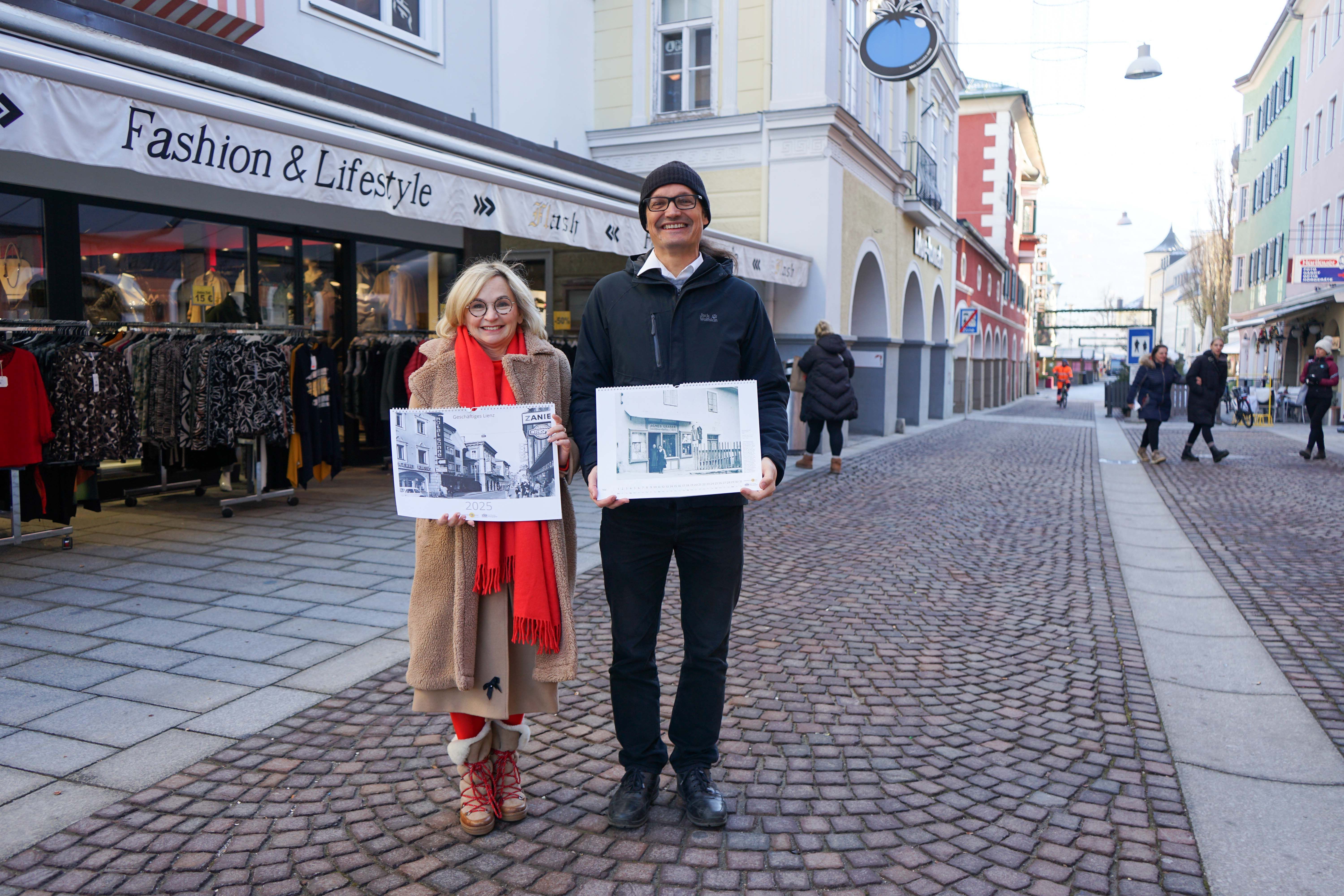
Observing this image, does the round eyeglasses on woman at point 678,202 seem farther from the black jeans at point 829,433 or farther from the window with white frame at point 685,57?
the window with white frame at point 685,57

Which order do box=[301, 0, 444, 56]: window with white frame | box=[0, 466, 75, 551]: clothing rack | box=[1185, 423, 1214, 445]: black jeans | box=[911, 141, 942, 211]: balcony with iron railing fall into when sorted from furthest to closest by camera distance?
box=[911, 141, 942, 211]: balcony with iron railing
box=[1185, 423, 1214, 445]: black jeans
box=[301, 0, 444, 56]: window with white frame
box=[0, 466, 75, 551]: clothing rack

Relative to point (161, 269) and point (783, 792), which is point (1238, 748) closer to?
point (783, 792)

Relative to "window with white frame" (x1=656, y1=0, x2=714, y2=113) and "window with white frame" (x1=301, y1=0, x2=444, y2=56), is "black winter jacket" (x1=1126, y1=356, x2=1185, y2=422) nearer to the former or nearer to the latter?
"window with white frame" (x1=656, y1=0, x2=714, y2=113)

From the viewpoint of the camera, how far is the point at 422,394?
2881 millimetres

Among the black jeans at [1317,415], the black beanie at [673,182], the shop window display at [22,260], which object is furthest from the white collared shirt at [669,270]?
the black jeans at [1317,415]

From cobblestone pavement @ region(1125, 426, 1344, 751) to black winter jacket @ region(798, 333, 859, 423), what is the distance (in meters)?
3.80

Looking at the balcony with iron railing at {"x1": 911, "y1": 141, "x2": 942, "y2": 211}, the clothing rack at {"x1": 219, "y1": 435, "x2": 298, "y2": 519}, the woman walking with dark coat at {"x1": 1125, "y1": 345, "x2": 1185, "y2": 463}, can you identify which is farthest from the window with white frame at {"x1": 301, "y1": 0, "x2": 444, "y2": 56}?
the balcony with iron railing at {"x1": 911, "y1": 141, "x2": 942, "y2": 211}

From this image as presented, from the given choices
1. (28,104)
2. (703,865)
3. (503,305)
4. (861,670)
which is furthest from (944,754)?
(28,104)

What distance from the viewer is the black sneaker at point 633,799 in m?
2.96

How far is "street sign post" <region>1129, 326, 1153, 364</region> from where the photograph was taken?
30.9m

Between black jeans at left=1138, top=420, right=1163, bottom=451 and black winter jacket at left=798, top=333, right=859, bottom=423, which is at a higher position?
black winter jacket at left=798, top=333, right=859, bottom=423

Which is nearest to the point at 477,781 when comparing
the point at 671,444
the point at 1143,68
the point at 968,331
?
the point at 671,444

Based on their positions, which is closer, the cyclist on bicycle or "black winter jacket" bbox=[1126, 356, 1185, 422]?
"black winter jacket" bbox=[1126, 356, 1185, 422]

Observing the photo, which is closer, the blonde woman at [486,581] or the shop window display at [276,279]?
the blonde woman at [486,581]
